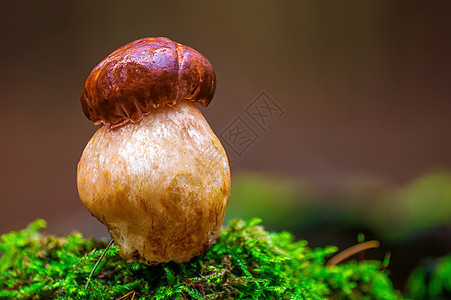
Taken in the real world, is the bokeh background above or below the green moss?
above

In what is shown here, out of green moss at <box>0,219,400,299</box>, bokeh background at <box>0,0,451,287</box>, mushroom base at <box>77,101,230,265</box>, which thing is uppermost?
bokeh background at <box>0,0,451,287</box>

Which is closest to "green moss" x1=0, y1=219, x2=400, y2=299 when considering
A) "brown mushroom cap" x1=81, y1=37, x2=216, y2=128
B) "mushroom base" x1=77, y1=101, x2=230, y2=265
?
"mushroom base" x1=77, y1=101, x2=230, y2=265

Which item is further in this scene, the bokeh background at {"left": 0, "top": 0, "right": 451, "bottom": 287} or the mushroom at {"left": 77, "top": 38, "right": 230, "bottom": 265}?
the bokeh background at {"left": 0, "top": 0, "right": 451, "bottom": 287}

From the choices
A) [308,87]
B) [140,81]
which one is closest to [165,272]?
[140,81]

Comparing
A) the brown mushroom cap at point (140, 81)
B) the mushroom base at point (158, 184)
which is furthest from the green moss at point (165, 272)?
the brown mushroom cap at point (140, 81)

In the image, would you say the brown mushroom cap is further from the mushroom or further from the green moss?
the green moss

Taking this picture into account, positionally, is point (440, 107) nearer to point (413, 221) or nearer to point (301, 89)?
point (301, 89)
